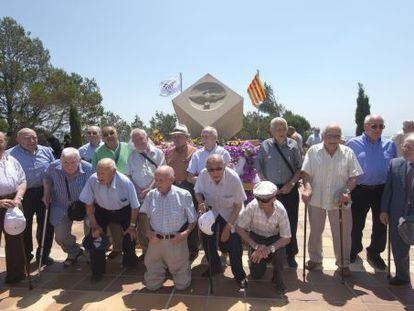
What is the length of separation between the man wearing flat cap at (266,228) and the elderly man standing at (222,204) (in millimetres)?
149

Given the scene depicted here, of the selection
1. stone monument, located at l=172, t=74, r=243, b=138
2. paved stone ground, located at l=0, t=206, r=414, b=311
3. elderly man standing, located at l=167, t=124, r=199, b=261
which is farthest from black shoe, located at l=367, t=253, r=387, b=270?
stone monument, located at l=172, t=74, r=243, b=138

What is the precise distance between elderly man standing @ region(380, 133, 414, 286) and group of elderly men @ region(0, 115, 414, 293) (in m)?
0.01

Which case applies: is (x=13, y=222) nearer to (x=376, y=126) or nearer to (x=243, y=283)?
(x=243, y=283)

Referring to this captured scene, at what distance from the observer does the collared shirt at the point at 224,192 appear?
151 inches

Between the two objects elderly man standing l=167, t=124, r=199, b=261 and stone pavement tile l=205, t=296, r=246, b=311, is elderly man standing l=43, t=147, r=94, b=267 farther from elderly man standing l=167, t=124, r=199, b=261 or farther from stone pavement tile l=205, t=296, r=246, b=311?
stone pavement tile l=205, t=296, r=246, b=311

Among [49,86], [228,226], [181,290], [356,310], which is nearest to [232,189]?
[228,226]

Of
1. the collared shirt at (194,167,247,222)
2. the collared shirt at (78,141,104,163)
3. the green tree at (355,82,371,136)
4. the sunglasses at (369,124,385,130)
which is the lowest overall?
the collared shirt at (194,167,247,222)

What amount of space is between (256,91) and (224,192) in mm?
9012

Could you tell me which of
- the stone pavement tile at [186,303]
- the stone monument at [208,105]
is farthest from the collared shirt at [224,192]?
the stone monument at [208,105]

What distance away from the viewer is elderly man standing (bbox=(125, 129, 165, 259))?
4430mm

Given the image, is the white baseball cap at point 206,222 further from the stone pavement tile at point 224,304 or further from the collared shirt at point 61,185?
the collared shirt at point 61,185

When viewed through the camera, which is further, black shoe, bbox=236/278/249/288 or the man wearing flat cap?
black shoe, bbox=236/278/249/288

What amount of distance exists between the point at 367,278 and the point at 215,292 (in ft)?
5.51

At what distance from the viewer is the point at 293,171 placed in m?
4.18
